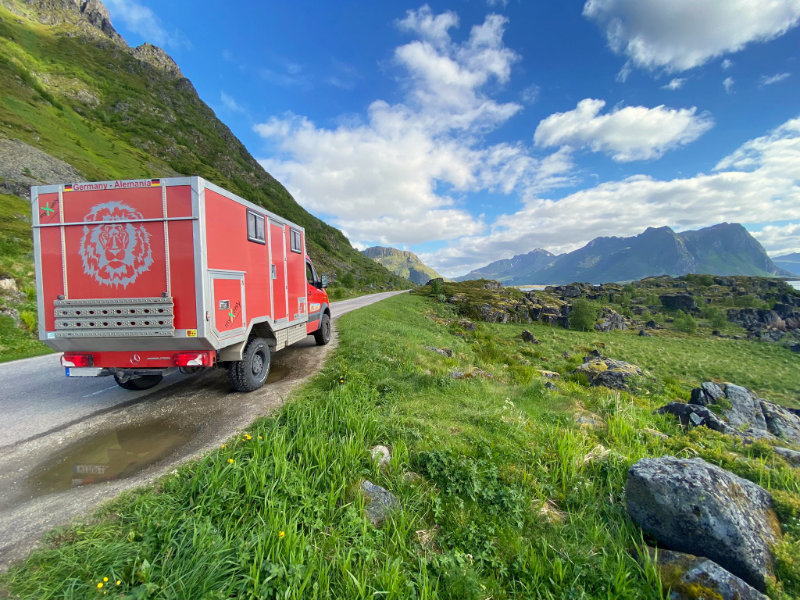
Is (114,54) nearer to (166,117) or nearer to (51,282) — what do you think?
(166,117)

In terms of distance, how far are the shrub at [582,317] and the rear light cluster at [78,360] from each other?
49895mm

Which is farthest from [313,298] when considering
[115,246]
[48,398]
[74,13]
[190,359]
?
[74,13]

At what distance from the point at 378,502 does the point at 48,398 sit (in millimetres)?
7959

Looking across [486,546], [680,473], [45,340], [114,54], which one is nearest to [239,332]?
[45,340]

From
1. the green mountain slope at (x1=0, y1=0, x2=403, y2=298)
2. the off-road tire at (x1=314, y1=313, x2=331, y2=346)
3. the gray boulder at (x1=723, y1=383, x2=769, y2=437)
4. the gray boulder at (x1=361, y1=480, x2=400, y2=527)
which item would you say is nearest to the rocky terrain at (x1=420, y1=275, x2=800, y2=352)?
the green mountain slope at (x1=0, y1=0, x2=403, y2=298)

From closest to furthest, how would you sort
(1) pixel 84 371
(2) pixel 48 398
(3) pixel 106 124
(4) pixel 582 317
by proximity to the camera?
(1) pixel 84 371 → (2) pixel 48 398 → (4) pixel 582 317 → (3) pixel 106 124

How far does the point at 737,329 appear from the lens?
2208 inches

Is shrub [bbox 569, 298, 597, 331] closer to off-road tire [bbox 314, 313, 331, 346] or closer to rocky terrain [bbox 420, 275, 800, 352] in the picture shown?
rocky terrain [bbox 420, 275, 800, 352]

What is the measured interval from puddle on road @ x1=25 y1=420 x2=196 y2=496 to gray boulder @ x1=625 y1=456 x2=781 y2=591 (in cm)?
620

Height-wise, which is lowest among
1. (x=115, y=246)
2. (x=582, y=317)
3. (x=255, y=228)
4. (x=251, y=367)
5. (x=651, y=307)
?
(x=651, y=307)

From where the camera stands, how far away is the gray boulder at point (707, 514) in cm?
283

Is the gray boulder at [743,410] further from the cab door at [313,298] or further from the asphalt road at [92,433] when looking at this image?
the cab door at [313,298]

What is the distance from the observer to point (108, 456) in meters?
4.67

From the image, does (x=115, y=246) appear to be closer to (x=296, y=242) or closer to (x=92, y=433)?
(x=92, y=433)
